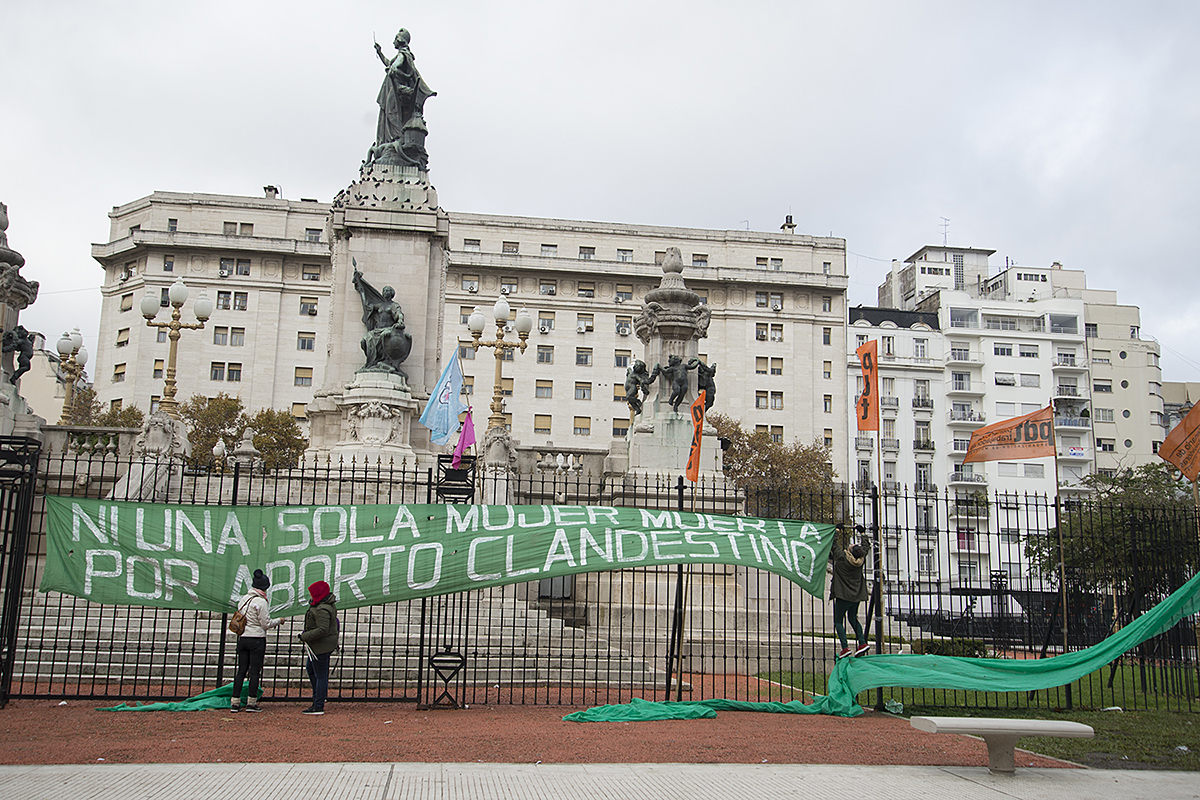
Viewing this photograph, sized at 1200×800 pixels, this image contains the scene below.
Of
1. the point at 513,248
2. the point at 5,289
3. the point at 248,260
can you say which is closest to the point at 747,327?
the point at 513,248

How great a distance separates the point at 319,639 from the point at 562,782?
13.8 feet

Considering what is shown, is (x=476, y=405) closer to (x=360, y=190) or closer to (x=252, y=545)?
A: (x=360, y=190)

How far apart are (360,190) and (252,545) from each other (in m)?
17.0

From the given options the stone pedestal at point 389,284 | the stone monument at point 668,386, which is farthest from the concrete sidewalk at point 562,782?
the stone pedestal at point 389,284

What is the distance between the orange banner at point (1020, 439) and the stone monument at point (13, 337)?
18.6m

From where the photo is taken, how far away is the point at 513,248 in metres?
69.2

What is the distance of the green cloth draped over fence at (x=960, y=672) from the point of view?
37.1 ft

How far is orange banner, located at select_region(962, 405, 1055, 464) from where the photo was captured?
47.4 ft

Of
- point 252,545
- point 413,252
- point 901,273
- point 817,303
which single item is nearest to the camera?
point 252,545

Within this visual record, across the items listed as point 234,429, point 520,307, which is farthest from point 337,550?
point 520,307

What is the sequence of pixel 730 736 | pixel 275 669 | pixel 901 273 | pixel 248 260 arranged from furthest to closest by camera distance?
pixel 901 273 < pixel 248 260 < pixel 275 669 < pixel 730 736

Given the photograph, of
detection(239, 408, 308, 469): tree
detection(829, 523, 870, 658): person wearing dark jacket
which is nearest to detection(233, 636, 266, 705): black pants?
detection(829, 523, 870, 658): person wearing dark jacket

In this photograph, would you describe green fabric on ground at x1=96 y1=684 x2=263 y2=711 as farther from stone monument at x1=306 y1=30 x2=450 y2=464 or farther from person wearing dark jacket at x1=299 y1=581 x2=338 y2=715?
stone monument at x1=306 y1=30 x2=450 y2=464

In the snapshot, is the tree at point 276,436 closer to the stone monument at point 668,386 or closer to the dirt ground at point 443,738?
the stone monument at point 668,386
